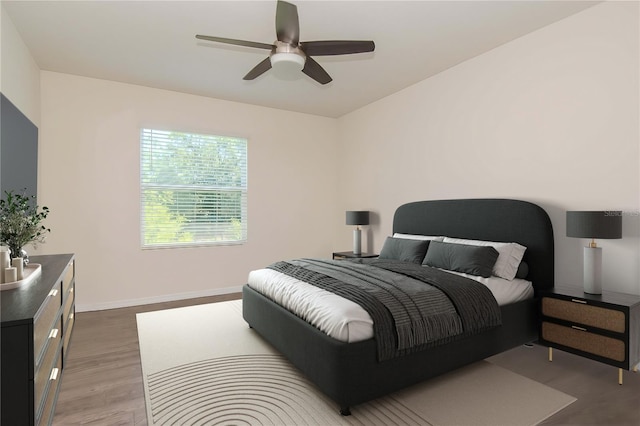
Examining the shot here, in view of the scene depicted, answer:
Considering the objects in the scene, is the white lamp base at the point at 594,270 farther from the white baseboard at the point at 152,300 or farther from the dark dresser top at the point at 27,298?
the white baseboard at the point at 152,300

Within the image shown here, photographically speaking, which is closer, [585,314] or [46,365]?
[46,365]

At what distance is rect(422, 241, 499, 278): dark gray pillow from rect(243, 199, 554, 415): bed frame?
0.38 m

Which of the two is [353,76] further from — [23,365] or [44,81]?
[23,365]

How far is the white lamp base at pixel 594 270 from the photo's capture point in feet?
8.73

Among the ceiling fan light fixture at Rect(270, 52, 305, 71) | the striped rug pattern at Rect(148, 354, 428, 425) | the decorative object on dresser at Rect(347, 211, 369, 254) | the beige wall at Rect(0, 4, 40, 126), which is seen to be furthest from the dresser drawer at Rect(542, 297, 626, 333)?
the beige wall at Rect(0, 4, 40, 126)

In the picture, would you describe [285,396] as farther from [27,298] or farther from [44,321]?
[27,298]

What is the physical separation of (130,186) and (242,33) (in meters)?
2.62

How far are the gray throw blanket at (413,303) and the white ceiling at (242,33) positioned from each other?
2.21 m

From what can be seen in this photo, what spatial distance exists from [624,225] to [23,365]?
155 inches

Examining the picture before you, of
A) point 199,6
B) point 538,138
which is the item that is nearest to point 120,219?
point 199,6

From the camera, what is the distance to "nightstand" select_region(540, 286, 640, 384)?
239 centimetres

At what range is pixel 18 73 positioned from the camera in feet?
10.6

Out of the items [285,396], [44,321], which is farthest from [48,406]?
[285,396]

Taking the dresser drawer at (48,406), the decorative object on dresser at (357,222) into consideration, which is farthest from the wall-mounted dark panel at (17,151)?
the decorative object on dresser at (357,222)
